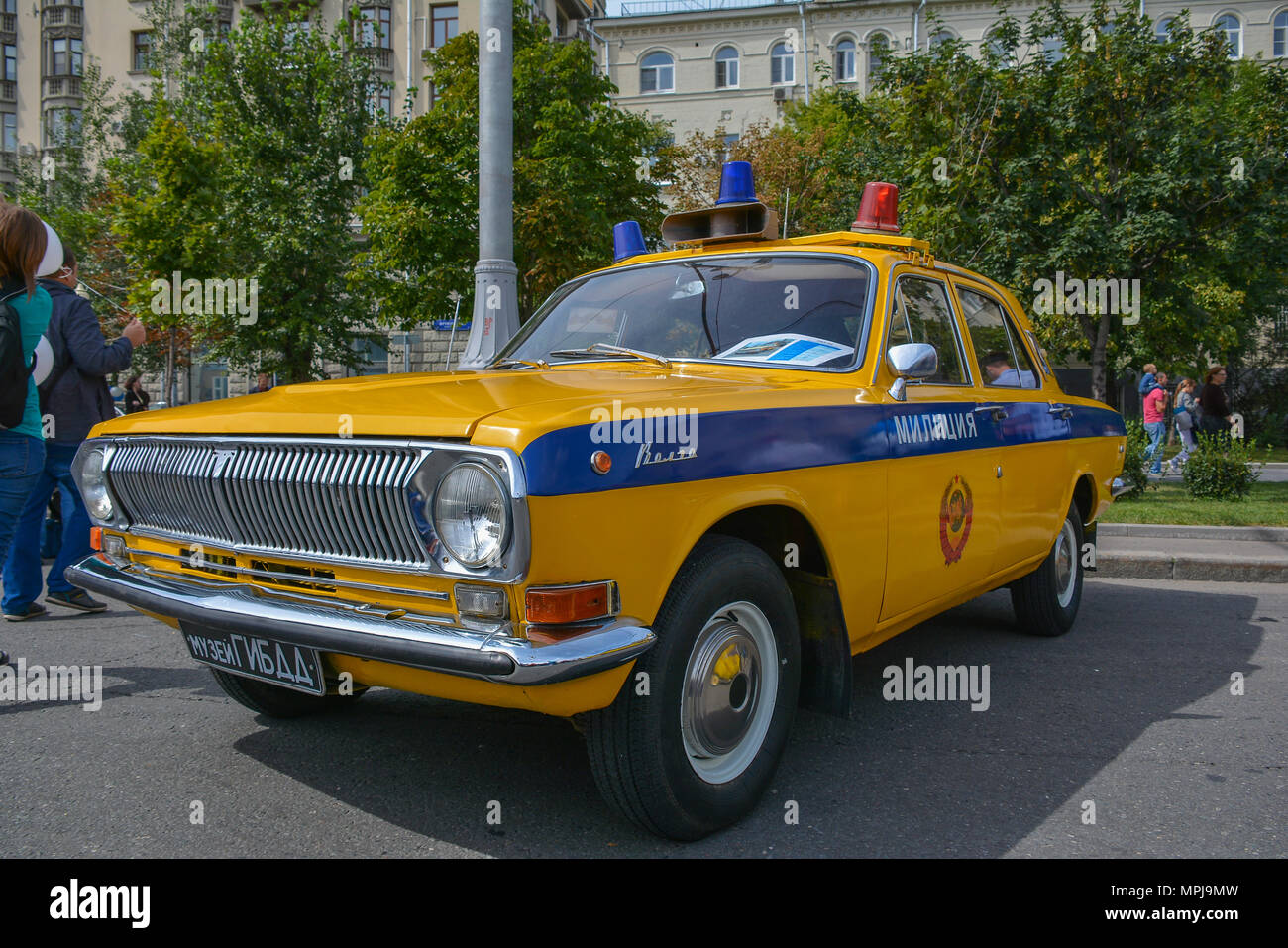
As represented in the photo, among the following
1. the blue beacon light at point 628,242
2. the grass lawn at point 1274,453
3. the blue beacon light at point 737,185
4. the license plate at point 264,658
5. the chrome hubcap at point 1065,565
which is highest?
the blue beacon light at point 737,185

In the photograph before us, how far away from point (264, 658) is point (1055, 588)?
4348 mm

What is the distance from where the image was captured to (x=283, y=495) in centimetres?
275

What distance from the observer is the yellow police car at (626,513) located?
7.85 ft

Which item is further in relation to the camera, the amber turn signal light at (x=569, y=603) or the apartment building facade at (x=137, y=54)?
the apartment building facade at (x=137, y=54)

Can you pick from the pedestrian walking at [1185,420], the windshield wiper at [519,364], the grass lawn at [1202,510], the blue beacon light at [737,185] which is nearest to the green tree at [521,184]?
the grass lawn at [1202,510]

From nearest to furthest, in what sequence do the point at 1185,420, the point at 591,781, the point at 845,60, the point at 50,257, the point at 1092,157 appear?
1. the point at 591,781
2. the point at 50,257
3. the point at 1092,157
4. the point at 1185,420
5. the point at 845,60

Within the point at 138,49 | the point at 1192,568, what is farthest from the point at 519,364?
the point at 138,49

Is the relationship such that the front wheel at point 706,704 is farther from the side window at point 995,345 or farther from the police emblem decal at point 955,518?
the side window at point 995,345

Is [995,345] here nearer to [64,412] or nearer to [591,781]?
[591,781]

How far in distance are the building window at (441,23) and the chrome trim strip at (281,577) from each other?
36.2 m

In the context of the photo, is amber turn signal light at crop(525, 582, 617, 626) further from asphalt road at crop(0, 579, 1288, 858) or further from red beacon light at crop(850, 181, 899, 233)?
red beacon light at crop(850, 181, 899, 233)

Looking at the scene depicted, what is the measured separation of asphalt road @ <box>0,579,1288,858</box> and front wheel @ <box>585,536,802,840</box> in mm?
172

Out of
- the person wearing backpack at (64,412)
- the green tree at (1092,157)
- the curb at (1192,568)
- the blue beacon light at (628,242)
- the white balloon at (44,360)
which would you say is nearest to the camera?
the white balloon at (44,360)

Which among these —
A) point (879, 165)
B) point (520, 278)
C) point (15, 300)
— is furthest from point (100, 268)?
point (15, 300)
